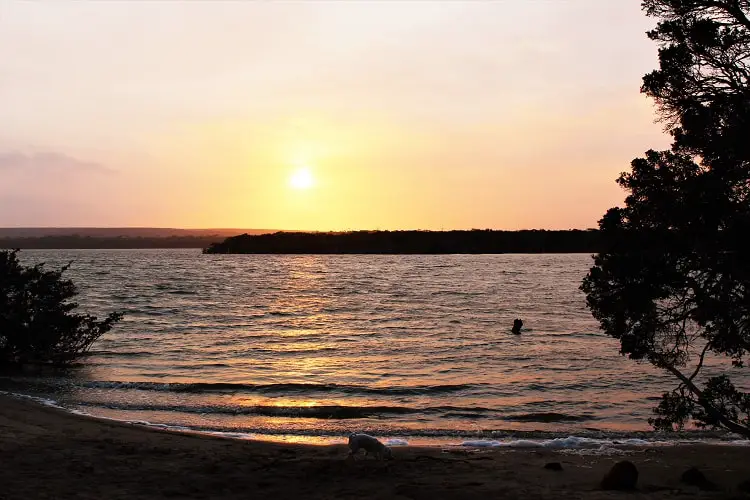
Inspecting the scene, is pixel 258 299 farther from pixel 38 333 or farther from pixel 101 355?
pixel 38 333

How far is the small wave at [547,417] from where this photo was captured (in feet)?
49.9

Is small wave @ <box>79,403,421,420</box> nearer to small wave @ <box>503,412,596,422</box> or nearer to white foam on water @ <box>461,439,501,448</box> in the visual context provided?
small wave @ <box>503,412,596,422</box>

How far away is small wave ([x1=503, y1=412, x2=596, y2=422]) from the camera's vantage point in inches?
599

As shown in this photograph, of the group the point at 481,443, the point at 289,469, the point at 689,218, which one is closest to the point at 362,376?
the point at 481,443

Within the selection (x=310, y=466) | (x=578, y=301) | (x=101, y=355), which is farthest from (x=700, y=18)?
(x=578, y=301)

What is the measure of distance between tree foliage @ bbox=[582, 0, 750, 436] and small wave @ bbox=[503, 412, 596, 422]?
575 cm

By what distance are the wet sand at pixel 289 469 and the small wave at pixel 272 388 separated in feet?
18.3

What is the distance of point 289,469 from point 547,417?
25.1 feet

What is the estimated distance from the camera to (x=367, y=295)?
190 feet

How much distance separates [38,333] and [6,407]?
7.20m

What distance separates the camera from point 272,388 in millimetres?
18625

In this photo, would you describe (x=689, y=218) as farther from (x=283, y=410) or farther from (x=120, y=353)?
(x=120, y=353)

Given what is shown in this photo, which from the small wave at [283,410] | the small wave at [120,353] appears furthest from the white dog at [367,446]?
the small wave at [120,353]

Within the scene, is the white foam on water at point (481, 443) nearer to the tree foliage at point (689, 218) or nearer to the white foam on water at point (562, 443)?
the white foam on water at point (562, 443)
